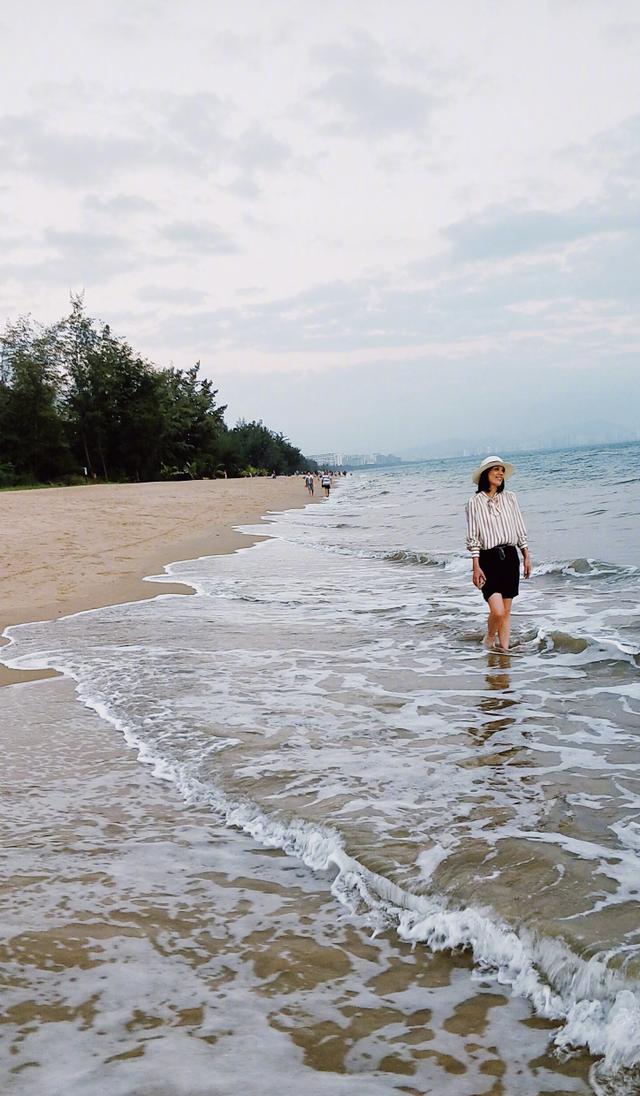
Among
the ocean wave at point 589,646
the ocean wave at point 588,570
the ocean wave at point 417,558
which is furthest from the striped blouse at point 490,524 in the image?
the ocean wave at point 417,558

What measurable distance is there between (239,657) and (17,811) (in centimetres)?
347

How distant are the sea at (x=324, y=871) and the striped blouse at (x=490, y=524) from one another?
1.06 m

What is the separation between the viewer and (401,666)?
686 cm

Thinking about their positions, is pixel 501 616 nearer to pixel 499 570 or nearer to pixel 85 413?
pixel 499 570

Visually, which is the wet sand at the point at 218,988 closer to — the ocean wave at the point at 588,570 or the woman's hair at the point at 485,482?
the woman's hair at the point at 485,482

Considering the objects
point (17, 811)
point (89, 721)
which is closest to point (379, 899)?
point (17, 811)

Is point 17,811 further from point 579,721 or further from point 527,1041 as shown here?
point 579,721

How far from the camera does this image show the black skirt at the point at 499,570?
291 inches

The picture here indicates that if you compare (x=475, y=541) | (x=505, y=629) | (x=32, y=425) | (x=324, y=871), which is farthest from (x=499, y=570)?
(x=32, y=425)

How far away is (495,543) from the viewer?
7379 mm

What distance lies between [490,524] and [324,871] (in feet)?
15.3

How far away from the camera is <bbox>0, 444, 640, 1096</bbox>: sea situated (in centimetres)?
225

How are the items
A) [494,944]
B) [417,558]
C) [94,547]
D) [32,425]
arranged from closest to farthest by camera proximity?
[494,944]
[417,558]
[94,547]
[32,425]

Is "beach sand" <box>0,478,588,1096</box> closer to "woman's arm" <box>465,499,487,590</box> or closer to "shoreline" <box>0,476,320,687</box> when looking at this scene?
"shoreline" <box>0,476,320,687</box>
